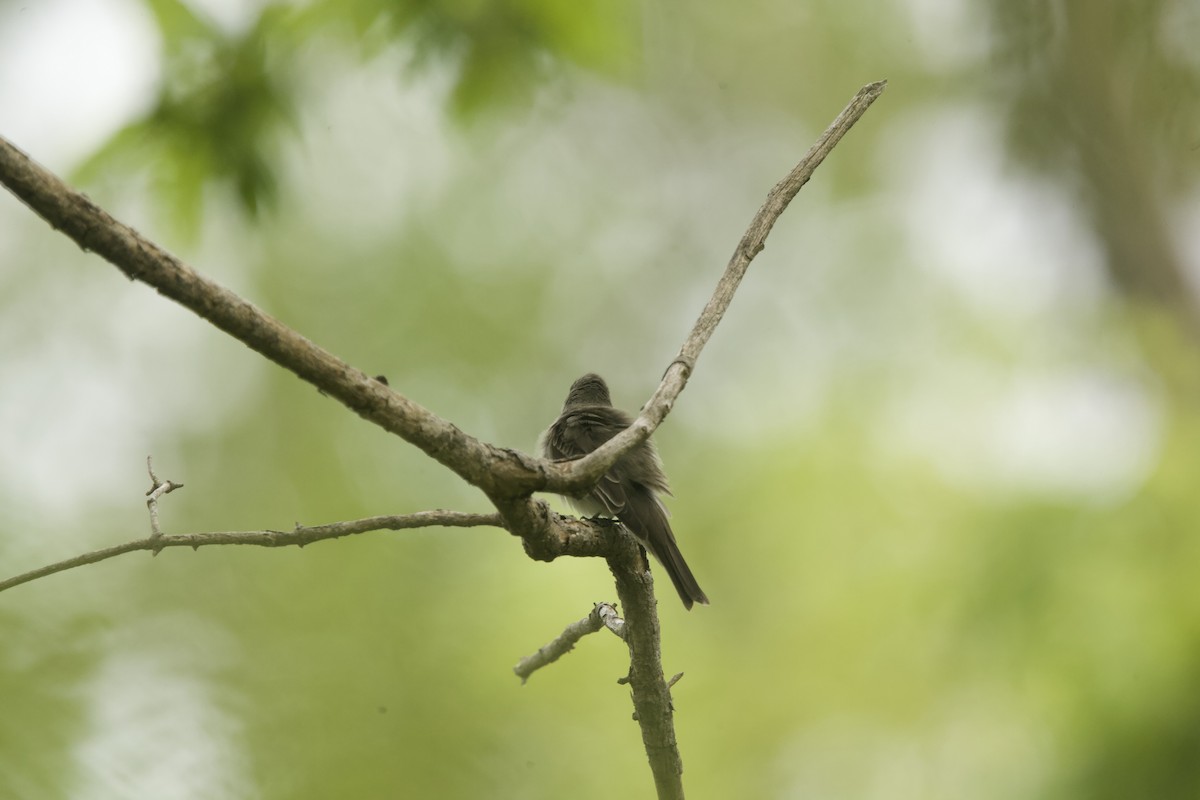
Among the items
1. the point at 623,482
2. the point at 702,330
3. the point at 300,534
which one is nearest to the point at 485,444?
the point at 300,534

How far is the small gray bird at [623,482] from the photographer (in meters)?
3.56

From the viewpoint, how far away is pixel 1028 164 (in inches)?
215

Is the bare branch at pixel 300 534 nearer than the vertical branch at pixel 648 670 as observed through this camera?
Yes

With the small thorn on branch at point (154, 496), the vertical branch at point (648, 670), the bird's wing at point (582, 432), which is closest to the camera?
the small thorn on branch at point (154, 496)

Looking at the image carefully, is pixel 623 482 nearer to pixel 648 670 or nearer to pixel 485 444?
pixel 648 670

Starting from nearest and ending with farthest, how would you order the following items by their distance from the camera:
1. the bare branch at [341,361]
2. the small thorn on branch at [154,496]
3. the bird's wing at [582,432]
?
the bare branch at [341,361] → the small thorn on branch at [154,496] → the bird's wing at [582,432]

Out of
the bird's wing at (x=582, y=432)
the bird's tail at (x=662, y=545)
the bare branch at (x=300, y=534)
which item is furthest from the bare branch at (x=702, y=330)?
the bird's wing at (x=582, y=432)

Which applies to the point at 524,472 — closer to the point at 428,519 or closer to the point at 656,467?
the point at 428,519

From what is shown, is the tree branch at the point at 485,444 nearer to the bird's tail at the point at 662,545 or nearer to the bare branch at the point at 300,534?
the bare branch at the point at 300,534

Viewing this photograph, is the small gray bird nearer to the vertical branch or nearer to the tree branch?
the vertical branch

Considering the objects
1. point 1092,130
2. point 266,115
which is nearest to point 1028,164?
point 1092,130

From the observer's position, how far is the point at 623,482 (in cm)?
368

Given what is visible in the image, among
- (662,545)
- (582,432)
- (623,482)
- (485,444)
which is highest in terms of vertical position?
(582,432)

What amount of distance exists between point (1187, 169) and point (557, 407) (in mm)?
3456
